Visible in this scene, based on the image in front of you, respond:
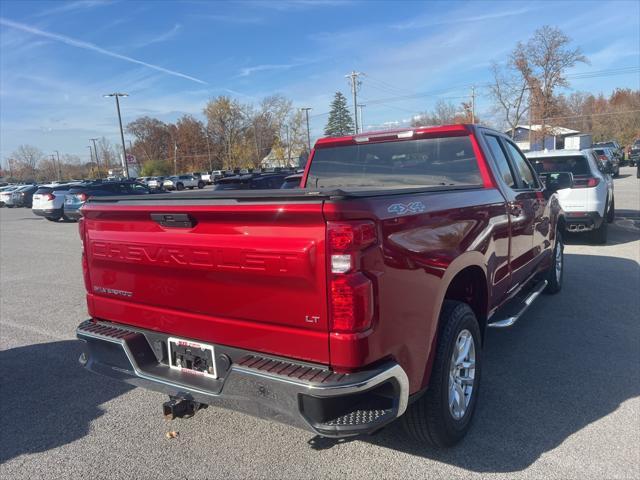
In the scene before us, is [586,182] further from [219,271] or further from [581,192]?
[219,271]

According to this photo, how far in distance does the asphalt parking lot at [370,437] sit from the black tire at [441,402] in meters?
0.15

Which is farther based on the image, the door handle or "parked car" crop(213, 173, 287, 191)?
"parked car" crop(213, 173, 287, 191)

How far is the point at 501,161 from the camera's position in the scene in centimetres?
443

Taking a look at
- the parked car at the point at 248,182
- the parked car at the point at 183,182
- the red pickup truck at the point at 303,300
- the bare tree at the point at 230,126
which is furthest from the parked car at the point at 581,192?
the bare tree at the point at 230,126

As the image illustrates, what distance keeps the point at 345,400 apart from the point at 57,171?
423 ft

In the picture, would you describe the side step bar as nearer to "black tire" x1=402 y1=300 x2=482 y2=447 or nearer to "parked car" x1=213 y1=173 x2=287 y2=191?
"black tire" x1=402 y1=300 x2=482 y2=447

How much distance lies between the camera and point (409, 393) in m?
2.52

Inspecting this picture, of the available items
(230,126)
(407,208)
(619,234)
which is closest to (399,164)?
(407,208)

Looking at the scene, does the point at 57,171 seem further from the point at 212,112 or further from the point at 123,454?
the point at 123,454

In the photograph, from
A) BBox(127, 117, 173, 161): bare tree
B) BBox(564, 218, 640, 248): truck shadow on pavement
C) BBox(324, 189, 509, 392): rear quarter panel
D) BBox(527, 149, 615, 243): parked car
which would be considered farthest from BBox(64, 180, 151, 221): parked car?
BBox(127, 117, 173, 161): bare tree

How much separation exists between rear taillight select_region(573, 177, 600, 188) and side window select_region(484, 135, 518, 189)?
5090 mm

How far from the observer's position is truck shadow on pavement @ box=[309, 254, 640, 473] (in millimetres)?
3049

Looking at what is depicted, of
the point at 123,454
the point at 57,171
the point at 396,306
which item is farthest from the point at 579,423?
the point at 57,171

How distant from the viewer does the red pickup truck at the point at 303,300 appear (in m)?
2.26
